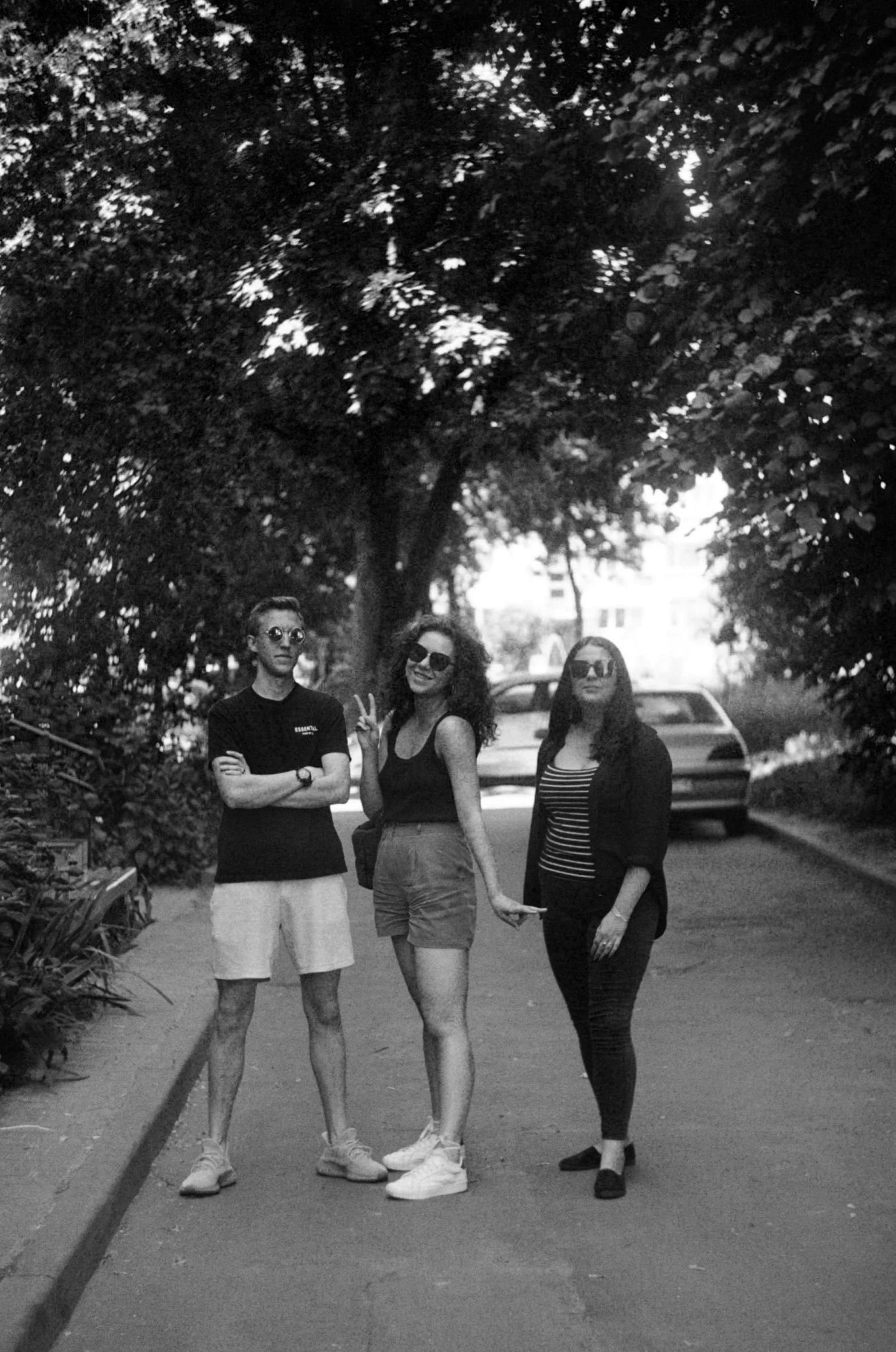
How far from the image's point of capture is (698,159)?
37.2 ft

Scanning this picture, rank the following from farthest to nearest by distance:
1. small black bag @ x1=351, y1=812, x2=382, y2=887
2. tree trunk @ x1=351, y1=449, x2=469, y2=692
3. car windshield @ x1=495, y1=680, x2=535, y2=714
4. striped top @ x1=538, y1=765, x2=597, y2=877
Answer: tree trunk @ x1=351, y1=449, x2=469, y2=692
car windshield @ x1=495, y1=680, x2=535, y2=714
small black bag @ x1=351, y1=812, x2=382, y2=887
striped top @ x1=538, y1=765, x2=597, y2=877

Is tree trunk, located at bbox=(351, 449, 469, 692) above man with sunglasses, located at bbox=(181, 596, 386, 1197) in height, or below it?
above

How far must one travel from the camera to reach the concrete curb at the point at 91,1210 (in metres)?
4.14

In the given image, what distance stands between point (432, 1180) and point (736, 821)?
13.2 metres

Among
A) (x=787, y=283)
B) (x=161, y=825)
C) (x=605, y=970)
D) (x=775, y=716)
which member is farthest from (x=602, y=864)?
(x=775, y=716)

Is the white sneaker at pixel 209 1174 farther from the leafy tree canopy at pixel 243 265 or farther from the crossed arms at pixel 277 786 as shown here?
the leafy tree canopy at pixel 243 265

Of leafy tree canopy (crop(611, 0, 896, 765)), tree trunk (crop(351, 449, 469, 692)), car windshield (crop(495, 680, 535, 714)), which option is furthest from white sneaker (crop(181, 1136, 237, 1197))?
car windshield (crop(495, 680, 535, 714))

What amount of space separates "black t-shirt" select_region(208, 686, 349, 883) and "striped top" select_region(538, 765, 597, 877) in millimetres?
679

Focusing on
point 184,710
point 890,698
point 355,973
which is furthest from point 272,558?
point 355,973

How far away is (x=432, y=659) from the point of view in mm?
5758

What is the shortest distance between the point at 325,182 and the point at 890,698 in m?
7.16

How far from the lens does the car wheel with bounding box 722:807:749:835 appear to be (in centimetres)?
1812

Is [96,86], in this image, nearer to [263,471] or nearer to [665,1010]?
[263,471]

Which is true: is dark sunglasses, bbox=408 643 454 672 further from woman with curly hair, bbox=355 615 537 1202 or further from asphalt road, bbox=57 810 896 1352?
asphalt road, bbox=57 810 896 1352
